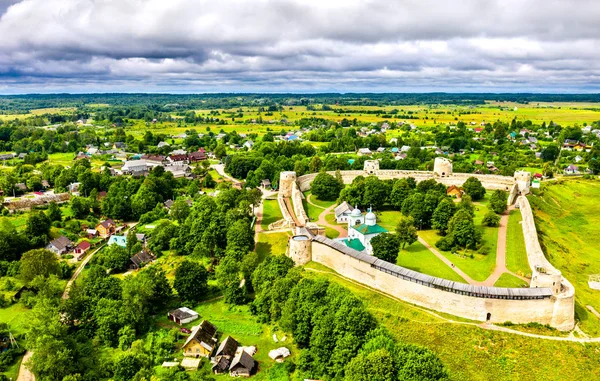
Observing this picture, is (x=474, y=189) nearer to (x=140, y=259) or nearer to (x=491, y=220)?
(x=491, y=220)

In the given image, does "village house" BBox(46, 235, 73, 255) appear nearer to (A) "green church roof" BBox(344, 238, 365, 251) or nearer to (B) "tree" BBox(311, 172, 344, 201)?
(B) "tree" BBox(311, 172, 344, 201)

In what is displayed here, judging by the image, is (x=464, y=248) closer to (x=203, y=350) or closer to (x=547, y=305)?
(x=547, y=305)

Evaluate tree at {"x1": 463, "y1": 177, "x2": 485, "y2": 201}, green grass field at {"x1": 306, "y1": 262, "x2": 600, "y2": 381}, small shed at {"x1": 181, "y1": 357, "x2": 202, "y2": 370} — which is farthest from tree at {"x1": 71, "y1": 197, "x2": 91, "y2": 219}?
tree at {"x1": 463, "y1": 177, "x2": 485, "y2": 201}

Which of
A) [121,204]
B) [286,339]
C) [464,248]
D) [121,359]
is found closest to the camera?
[121,359]

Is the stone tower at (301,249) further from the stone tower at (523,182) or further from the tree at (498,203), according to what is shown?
the stone tower at (523,182)

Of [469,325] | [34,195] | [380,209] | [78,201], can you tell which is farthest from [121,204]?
[469,325]

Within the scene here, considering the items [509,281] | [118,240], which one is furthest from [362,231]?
[118,240]
